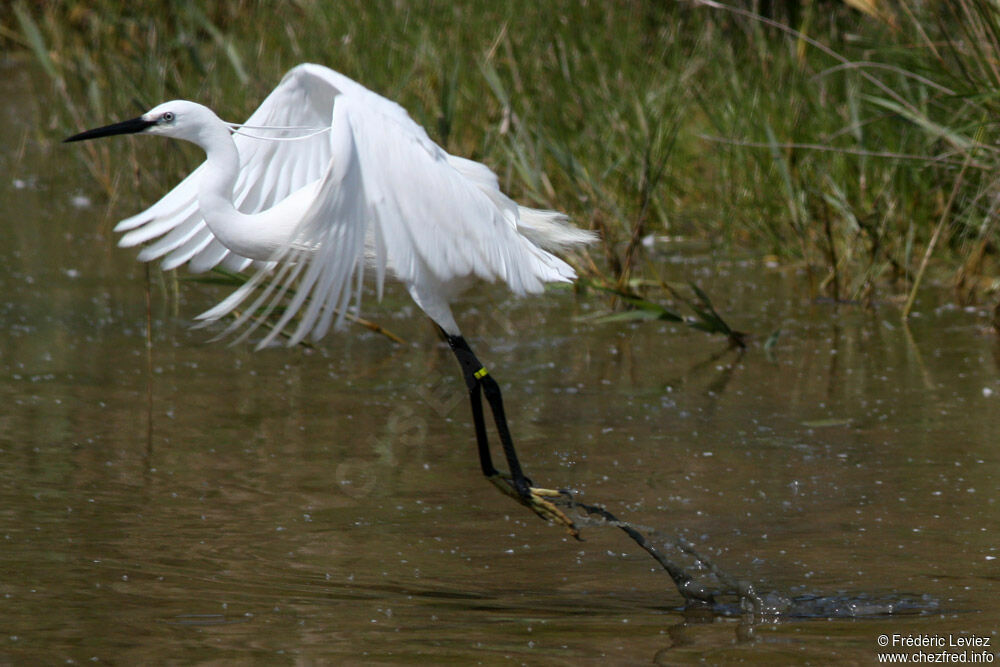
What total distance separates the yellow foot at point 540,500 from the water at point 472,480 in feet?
0.24

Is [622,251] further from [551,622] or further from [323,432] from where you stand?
[551,622]

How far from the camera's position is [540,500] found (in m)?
3.45

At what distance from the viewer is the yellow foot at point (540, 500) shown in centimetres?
335

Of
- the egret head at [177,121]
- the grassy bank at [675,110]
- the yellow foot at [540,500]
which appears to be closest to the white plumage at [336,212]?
the egret head at [177,121]

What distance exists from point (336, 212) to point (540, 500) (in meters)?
0.91

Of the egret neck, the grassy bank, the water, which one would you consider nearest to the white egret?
the egret neck

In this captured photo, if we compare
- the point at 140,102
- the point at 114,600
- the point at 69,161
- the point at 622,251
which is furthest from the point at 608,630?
the point at 69,161

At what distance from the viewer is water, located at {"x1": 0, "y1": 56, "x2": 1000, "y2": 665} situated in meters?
2.76

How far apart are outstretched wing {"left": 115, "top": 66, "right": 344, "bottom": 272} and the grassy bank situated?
1320 millimetres

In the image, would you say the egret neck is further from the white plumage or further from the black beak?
the black beak

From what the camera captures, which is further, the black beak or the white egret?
the black beak

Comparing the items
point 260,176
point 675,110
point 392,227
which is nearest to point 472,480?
point 392,227

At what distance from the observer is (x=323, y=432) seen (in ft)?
13.9

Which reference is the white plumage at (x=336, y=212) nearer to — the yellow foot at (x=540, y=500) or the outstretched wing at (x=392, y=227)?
the outstretched wing at (x=392, y=227)
